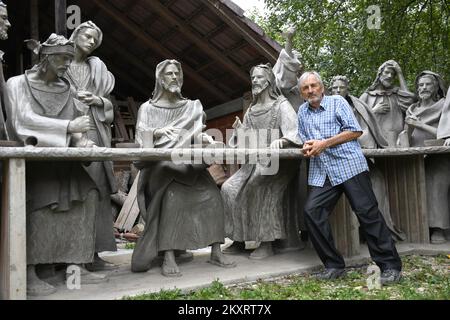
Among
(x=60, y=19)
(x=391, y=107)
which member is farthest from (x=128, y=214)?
(x=391, y=107)

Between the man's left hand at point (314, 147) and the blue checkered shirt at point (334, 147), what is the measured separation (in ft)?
0.35

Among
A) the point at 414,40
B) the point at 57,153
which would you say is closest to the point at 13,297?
the point at 57,153

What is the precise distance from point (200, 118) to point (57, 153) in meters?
1.60

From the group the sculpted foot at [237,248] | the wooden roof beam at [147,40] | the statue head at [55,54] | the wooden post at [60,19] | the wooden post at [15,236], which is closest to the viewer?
the wooden post at [15,236]

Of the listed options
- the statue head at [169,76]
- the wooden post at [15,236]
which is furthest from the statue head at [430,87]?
the wooden post at [15,236]

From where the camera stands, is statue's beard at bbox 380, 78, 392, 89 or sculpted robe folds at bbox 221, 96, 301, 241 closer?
sculpted robe folds at bbox 221, 96, 301, 241

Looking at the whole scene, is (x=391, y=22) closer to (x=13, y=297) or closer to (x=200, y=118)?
(x=200, y=118)

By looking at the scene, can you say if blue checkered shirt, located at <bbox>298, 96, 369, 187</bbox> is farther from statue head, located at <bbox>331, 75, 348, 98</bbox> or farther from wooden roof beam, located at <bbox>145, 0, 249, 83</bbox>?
wooden roof beam, located at <bbox>145, 0, 249, 83</bbox>

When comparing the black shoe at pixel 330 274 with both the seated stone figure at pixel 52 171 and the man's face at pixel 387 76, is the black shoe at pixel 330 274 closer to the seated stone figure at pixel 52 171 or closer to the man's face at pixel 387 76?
the seated stone figure at pixel 52 171

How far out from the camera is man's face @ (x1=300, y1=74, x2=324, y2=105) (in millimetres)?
4449

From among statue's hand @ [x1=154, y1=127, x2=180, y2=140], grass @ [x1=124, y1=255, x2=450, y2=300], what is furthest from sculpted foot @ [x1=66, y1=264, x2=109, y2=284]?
statue's hand @ [x1=154, y1=127, x2=180, y2=140]

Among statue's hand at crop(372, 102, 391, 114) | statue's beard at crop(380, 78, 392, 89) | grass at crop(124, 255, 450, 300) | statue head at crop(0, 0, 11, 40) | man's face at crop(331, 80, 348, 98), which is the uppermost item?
statue head at crop(0, 0, 11, 40)

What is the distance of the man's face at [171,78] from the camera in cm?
473

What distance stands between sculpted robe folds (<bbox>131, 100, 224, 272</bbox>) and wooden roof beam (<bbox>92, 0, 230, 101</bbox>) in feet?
20.5
